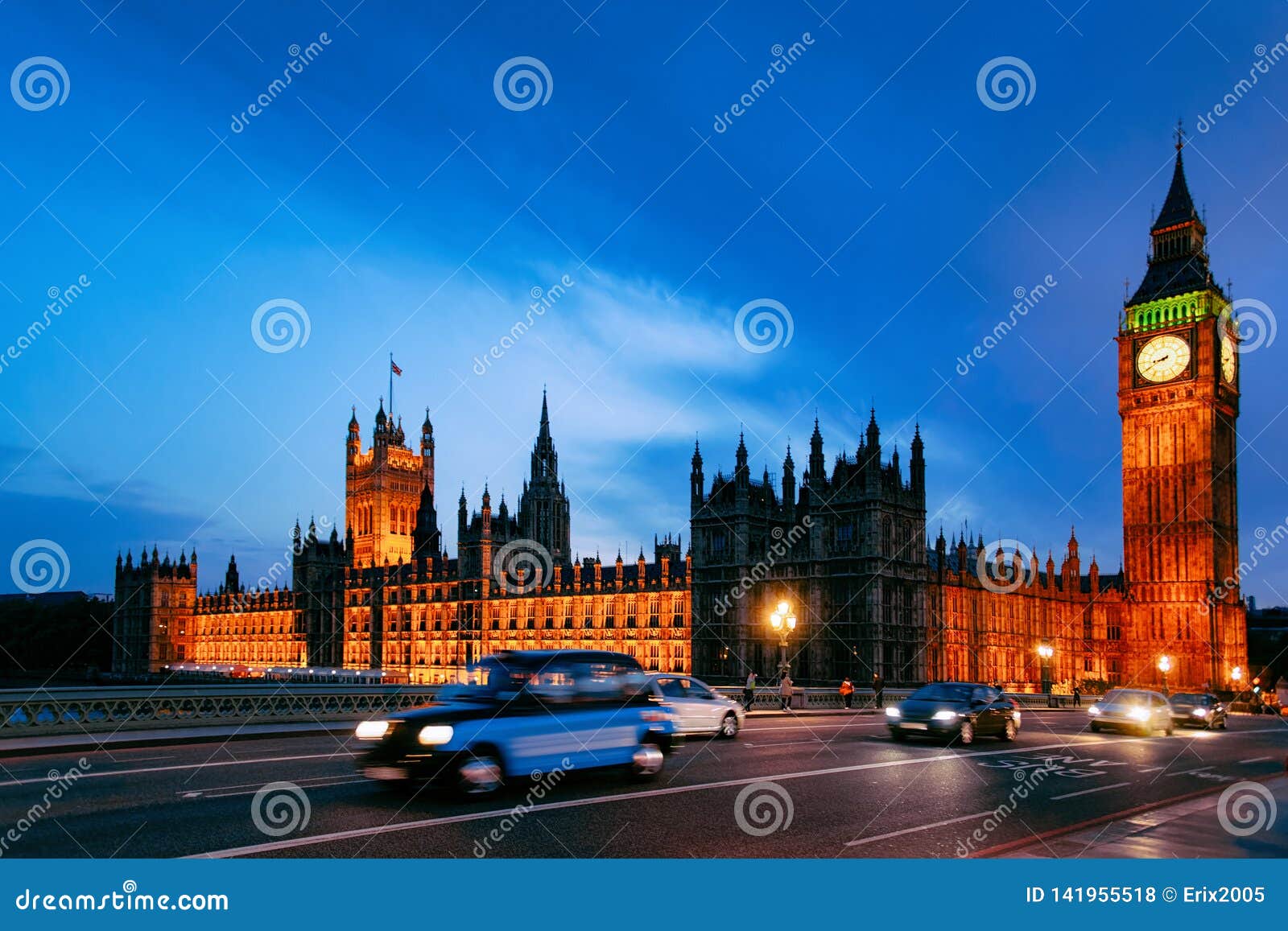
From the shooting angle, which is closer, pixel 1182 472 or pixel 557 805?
pixel 557 805

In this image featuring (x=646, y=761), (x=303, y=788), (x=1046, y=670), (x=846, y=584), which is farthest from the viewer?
(x=1046, y=670)

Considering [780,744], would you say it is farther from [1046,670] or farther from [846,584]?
[1046,670]

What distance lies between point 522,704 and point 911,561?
5563cm

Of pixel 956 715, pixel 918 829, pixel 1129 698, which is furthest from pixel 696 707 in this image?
pixel 1129 698

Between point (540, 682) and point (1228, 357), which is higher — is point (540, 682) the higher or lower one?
the lower one

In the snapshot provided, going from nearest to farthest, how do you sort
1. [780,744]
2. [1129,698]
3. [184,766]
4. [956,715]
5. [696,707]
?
[184,766], [780,744], [956,715], [696,707], [1129,698]

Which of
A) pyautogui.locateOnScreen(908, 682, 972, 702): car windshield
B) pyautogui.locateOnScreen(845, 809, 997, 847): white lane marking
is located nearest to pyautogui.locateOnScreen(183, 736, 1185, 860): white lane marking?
pyautogui.locateOnScreen(845, 809, 997, 847): white lane marking

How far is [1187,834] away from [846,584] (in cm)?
5355

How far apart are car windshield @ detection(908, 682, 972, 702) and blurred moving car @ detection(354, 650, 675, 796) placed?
35.4ft

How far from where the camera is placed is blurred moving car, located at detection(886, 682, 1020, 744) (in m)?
24.6

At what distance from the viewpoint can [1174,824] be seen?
1324cm

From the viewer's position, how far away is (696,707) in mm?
25375

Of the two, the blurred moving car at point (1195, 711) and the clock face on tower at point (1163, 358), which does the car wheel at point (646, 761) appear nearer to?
the blurred moving car at point (1195, 711)

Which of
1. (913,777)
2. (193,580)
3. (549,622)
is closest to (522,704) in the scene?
(913,777)
